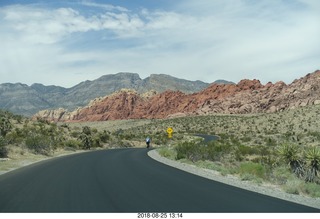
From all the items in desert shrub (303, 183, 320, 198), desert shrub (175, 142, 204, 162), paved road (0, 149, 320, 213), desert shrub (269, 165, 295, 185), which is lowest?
desert shrub (175, 142, 204, 162)

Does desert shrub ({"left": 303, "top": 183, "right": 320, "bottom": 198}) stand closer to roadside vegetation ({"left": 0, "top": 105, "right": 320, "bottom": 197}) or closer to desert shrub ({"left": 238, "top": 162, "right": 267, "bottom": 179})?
roadside vegetation ({"left": 0, "top": 105, "right": 320, "bottom": 197})

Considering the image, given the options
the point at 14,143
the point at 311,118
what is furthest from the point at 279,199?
the point at 311,118

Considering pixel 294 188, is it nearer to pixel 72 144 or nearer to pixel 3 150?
pixel 3 150

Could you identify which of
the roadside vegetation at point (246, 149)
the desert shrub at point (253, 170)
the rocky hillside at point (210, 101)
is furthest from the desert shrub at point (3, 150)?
the rocky hillside at point (210, 101)

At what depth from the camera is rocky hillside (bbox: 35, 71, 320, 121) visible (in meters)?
125

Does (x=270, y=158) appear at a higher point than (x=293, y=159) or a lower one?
lower

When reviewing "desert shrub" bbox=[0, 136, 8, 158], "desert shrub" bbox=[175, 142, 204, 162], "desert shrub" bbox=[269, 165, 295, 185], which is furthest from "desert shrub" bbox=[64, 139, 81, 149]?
"desert shrub" bbox=[269, 165, 295, 185]

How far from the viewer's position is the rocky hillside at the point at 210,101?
124750mm

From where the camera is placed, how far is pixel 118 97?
18488 centimetres

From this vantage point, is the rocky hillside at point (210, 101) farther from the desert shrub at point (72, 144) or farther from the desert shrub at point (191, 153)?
the desert shrub at point (191, 153)

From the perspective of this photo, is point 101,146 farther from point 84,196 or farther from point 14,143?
point 84,196

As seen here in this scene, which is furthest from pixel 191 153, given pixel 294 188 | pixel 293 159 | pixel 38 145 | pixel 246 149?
pixel 294 188

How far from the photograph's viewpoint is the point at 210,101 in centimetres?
15638

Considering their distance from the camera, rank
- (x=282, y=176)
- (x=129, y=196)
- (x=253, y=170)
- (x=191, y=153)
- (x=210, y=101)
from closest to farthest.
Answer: (x=129, y=196)
(x=282, y=176)
(x=253, y=170)
(x=191, y=153)
(x=210, y=101)
